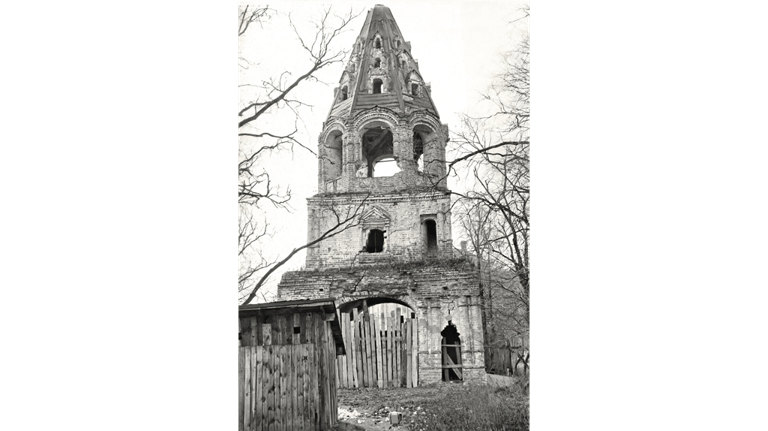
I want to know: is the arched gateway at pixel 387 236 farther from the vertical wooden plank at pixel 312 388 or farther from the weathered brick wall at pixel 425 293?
the vertical wooden plank at pixel 312 388

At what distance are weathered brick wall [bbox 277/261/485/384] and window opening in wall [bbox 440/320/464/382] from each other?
15.1 inches

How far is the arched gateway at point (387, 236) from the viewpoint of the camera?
15930mm

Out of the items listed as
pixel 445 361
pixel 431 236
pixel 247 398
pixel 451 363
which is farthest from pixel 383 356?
pixel 247 398

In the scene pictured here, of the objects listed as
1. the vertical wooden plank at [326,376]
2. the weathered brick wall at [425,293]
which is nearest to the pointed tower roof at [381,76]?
the weathered brick wall at [425,293]

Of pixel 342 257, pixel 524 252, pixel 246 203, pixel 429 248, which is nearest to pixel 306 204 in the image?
pixel 342 257

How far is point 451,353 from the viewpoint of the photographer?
55.7ft

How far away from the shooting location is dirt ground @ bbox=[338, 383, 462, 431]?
410 inches

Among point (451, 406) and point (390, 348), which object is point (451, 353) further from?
point (451, 406)

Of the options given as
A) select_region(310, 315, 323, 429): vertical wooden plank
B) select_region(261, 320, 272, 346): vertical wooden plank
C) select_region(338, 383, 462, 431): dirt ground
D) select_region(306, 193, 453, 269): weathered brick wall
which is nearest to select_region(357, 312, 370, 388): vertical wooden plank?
select_region(338, 383, 462, 431): dirt ground

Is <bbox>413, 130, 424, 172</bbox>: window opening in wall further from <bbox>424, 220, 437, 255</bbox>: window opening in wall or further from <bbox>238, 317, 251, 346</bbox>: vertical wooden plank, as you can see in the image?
<bbox>238, 317, 251, 346</bbox>: vertical wooden plank

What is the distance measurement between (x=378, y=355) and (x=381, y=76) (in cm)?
1026
